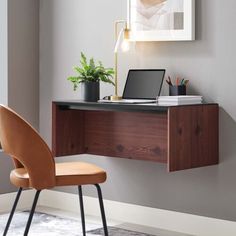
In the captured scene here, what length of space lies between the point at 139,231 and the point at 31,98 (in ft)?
A: 4.37

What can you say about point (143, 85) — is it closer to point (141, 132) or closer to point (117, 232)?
point (141, 132)

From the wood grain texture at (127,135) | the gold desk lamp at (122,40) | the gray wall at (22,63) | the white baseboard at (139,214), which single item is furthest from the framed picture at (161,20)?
the white baseboard at (139,214)

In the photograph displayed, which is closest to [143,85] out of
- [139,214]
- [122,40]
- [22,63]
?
[122,40]

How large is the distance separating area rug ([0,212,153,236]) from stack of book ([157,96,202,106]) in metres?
0.83

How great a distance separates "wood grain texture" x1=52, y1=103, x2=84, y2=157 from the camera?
4199mm

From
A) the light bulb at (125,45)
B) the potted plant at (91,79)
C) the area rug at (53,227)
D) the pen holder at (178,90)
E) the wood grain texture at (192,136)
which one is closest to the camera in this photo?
the wood grain texture at (192,136)

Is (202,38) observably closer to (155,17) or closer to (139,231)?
(155,17)

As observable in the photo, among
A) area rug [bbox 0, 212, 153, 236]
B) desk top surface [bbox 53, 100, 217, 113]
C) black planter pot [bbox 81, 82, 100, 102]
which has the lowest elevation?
area rug [bbox 0, 212, 153, 236]

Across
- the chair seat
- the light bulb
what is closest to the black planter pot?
the light bulb

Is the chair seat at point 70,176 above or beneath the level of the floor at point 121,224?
above

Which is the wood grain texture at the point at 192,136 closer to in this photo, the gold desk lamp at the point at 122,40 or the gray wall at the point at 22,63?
the gold desk lamp at the point at 122,40

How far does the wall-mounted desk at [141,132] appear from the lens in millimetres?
3634

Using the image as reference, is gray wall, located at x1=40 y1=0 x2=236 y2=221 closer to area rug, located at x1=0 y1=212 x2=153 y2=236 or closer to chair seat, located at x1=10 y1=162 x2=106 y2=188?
area rug, located at x1=0 y1=212 x2=153 y2=236

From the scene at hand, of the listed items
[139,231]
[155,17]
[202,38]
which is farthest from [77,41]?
[139,231]
